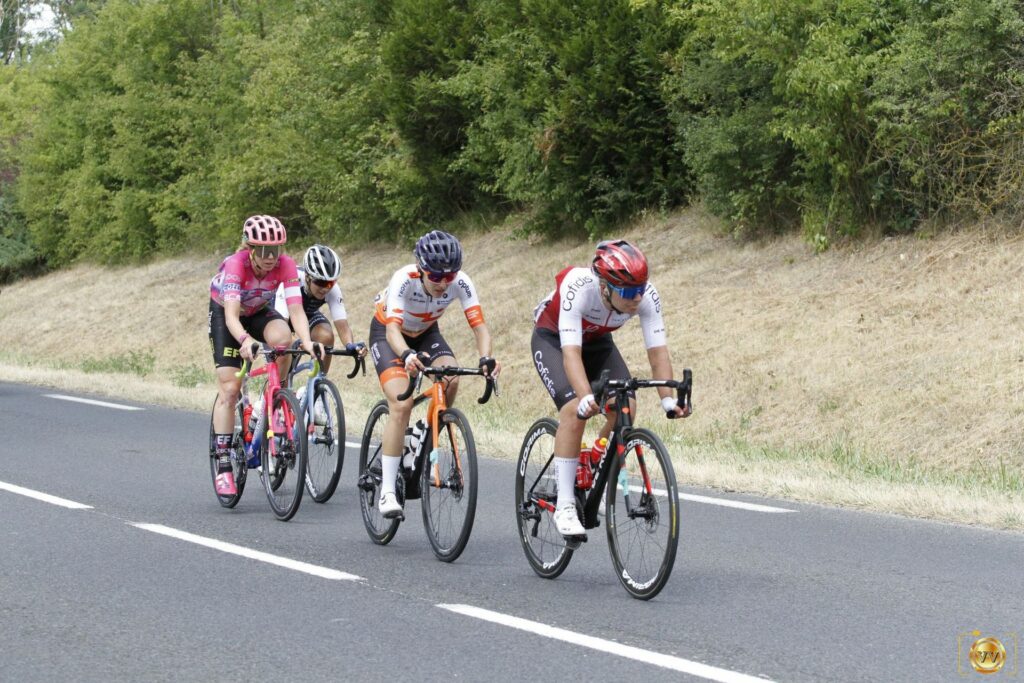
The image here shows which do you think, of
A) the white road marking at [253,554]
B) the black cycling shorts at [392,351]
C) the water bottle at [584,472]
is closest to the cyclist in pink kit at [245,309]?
the black cycling shorts at [392,351]

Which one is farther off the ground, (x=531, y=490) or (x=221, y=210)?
(x=221, y=210)

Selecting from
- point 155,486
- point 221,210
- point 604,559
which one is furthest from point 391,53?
point 604,559

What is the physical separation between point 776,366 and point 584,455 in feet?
31.3

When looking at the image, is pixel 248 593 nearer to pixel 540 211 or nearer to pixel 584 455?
pixel 584 455

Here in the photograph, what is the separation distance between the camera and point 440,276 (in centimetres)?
845

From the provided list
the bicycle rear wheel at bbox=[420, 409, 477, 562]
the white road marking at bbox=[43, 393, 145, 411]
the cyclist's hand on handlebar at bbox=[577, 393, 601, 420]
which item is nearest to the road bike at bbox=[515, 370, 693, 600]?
the cyclist's hand on handlebar at bbox=[577, 393, 601, 420]

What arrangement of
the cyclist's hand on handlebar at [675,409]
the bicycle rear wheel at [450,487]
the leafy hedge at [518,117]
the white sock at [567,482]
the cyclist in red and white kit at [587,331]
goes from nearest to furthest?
the cyclist's hand on handlebar at [675,409] → the cyclist in red and white kit at [587,331] → the white sock at [567,482] → the bicycle rear wheel at [450,487] → the leafy hedge at [518,117]

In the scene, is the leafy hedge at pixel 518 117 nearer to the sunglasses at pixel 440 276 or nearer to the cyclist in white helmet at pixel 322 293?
the cyclist in white helmet at pixel 322 293

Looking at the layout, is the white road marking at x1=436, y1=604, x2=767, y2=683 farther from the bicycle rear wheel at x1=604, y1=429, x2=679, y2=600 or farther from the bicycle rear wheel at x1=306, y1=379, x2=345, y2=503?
the bicycle rear wheel at x1=306, y1=379, x2=345, y2=503

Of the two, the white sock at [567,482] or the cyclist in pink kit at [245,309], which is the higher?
the cyclist in pink kit at [245,309]

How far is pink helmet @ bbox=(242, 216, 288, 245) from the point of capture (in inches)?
387

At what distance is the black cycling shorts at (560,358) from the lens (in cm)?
783

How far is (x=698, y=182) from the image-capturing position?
80.2 feet

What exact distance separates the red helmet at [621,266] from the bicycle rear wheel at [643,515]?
28.9 inches
